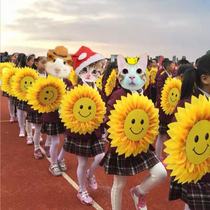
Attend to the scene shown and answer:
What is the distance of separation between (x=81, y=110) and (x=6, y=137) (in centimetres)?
356

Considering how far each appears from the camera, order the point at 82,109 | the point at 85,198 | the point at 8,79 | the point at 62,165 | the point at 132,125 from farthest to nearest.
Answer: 1. the point at 8,79
2. the point at 62,165
3. the point at 85,198
4. the point at 82,109
5. the point at 132,125

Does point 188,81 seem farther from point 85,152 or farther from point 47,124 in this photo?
point 47,124

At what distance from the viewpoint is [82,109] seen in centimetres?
265

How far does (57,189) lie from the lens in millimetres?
3238

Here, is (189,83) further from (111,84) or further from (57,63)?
(111,84)

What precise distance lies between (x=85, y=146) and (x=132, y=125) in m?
0.88

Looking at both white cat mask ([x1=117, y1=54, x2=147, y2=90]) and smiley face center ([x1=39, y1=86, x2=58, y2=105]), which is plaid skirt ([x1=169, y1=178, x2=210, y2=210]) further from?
smiley face center ([x1=39, y1=86, x2=58, y2=105])

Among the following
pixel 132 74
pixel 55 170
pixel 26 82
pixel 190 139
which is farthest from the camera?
pixel 26 82

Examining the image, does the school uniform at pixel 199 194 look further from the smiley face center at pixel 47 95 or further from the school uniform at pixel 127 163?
the smiley face center at pixel 47 95

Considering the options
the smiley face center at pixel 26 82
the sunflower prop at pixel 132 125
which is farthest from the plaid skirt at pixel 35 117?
the sunflower prop at pixel 132 125

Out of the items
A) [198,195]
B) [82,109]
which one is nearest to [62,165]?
[82,109]

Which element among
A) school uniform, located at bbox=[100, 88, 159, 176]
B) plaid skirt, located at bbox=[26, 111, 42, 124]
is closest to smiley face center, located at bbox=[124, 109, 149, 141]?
school uniform, located at bbox=[100, 88, 159, 176]

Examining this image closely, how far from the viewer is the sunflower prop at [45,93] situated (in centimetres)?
338

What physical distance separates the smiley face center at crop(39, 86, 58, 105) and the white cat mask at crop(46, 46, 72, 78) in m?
0.22
